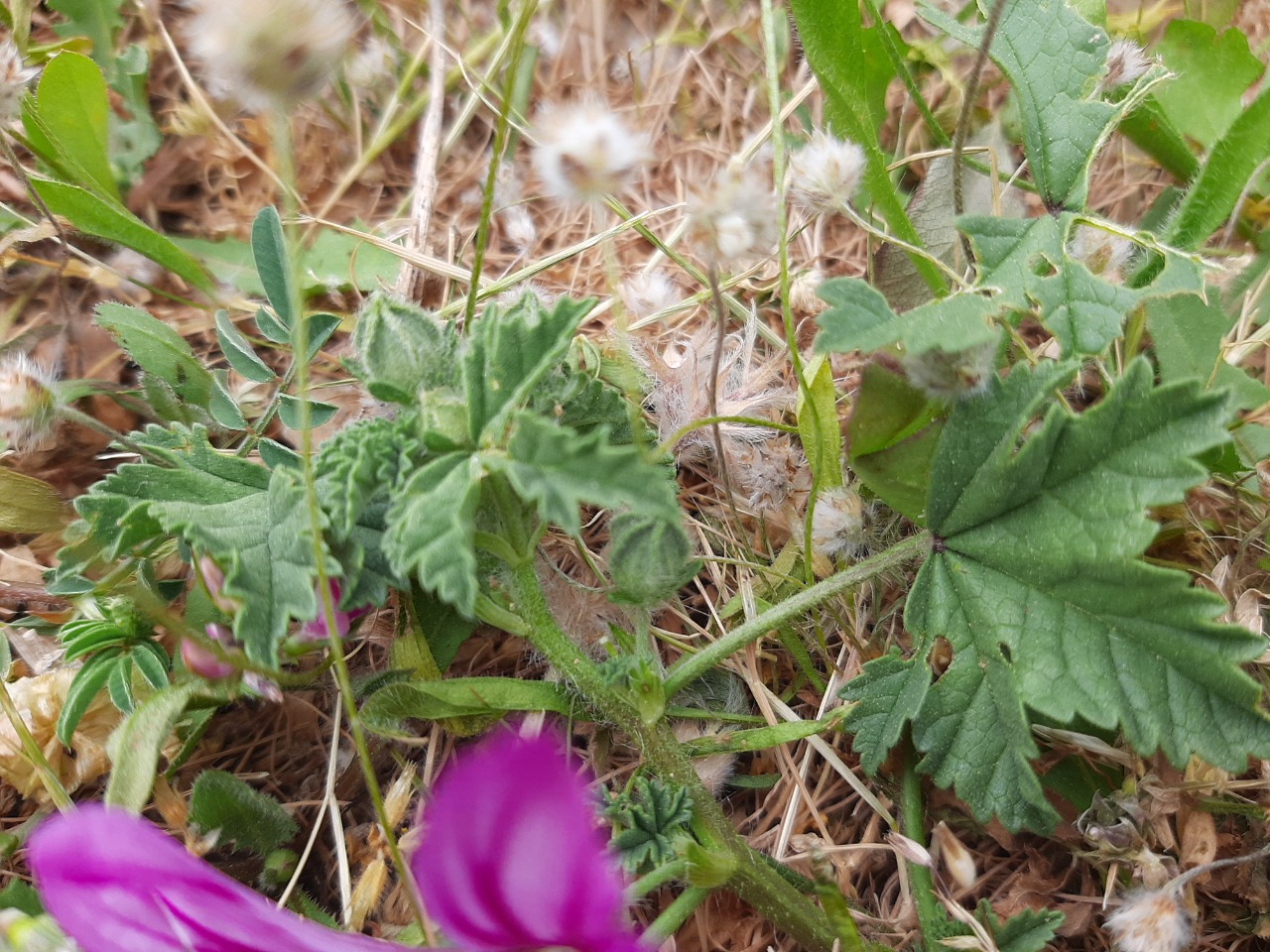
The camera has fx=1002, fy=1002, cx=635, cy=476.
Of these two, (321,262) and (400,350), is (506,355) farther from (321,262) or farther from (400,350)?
(321,262)

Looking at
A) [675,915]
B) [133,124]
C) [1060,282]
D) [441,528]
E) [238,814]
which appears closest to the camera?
[441,528]

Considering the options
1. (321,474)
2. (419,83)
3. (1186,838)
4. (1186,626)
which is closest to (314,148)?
(419,83)

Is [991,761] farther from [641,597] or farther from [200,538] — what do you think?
[200,538]

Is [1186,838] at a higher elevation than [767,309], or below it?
below

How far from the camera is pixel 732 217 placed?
0.99m

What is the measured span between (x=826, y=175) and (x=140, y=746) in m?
0.97

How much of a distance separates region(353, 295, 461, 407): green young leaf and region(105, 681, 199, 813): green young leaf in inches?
16.9

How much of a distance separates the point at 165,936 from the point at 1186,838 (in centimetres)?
101

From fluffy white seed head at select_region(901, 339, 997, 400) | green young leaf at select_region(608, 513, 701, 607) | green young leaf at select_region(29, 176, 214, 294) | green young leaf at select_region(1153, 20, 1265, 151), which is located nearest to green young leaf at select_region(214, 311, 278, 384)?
green young leaf at select_region(29, 176, 214, 294)

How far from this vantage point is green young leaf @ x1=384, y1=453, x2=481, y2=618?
0.79 metres

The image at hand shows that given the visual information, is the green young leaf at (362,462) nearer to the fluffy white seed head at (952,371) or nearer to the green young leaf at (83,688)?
the green young leaf at (83,688)

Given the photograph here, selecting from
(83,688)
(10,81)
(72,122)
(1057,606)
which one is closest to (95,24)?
(72,122)

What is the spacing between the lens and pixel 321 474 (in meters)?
0.96

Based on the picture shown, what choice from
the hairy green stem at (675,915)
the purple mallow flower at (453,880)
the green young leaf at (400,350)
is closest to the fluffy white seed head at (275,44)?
the green young leaf at (400,350)
